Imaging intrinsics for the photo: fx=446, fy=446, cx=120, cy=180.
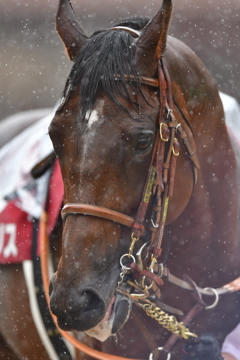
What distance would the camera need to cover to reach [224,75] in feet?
15.6

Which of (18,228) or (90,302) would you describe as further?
(18,228)

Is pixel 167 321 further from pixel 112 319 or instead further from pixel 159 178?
pixel 159 178

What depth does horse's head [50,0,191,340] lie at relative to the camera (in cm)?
139

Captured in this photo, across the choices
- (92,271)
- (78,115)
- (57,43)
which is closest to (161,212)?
(92,271)

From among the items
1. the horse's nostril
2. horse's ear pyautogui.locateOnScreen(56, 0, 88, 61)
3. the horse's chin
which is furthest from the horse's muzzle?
horse's ear pyautogui.locateOnScreen(56, 0, 88, 61)

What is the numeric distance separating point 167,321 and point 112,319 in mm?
437

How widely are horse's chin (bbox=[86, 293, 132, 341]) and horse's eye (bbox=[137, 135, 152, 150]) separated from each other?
52 centimetres

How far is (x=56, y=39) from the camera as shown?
5.84 m

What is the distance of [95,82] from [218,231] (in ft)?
3.03

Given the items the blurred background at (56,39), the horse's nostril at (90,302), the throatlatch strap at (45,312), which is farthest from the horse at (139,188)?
the blurred background at (56,39)

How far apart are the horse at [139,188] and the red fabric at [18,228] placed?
0.51 m

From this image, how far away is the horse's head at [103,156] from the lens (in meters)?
1.39

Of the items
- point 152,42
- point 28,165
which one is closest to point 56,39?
Answer: point 28,165

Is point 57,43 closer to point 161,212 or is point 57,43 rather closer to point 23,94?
point 23,94
